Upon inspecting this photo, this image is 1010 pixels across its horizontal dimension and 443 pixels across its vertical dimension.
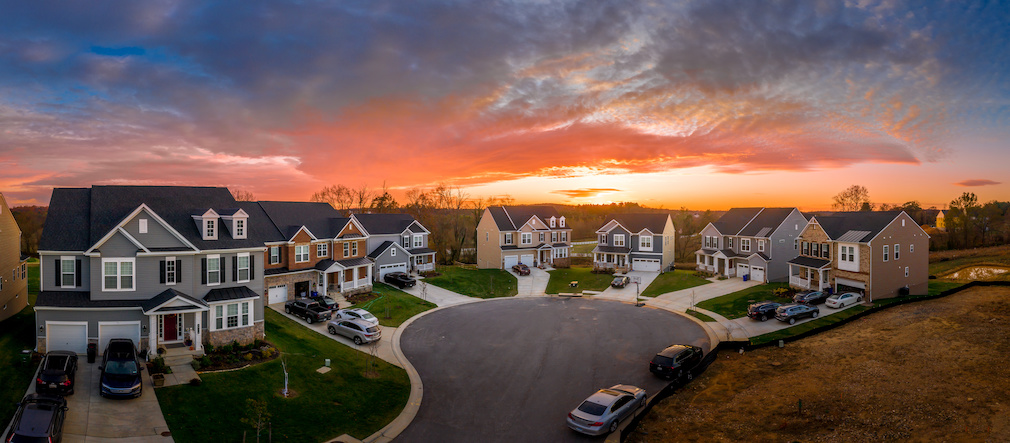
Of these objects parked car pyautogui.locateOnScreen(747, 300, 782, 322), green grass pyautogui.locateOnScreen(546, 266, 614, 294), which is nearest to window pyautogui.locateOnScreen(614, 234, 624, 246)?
green grass pyautogui.locateOnScreen(546, 266, 614, 294)

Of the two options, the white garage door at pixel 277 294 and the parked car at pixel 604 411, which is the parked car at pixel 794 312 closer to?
the parked car at pixel 604 411

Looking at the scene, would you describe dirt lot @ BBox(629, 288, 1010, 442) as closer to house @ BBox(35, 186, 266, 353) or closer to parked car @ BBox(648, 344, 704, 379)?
parked car @ BBox(648, 344, 704, 379)

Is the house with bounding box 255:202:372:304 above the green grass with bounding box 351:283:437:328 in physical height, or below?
above

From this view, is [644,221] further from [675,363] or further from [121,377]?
[121,377]

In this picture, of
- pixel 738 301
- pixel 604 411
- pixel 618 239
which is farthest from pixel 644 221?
pixel 604 411

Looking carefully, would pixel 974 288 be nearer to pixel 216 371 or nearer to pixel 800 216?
pixel 800 216
